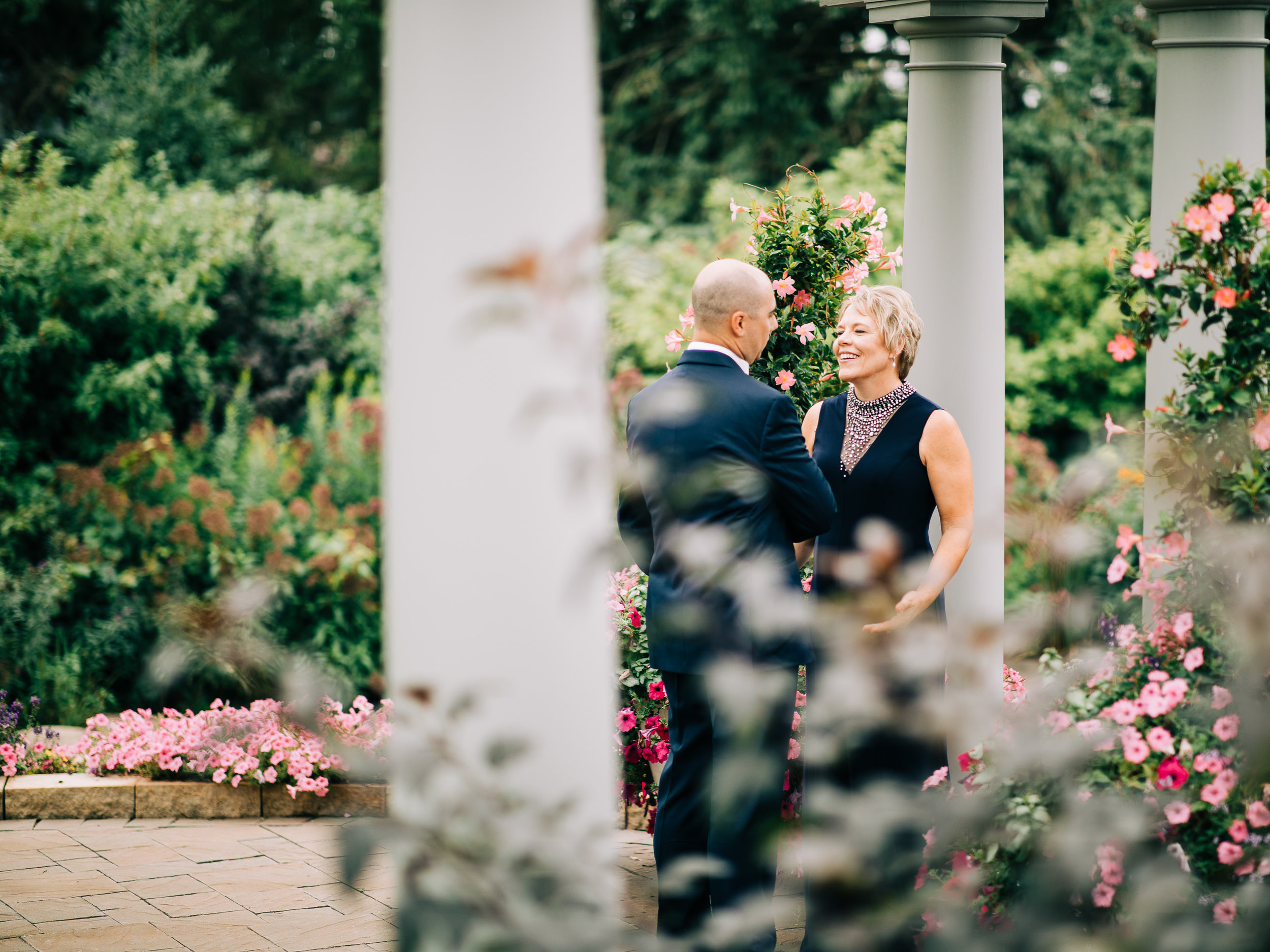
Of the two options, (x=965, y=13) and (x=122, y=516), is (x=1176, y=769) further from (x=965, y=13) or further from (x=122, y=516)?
(x=122, y=516)

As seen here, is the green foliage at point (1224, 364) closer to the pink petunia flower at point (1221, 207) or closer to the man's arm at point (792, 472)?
the pink petunia flower at point (1221, 207)

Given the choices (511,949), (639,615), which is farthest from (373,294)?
(511,949)

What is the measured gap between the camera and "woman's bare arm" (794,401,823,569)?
3754mm

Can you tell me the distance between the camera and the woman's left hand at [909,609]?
335cm

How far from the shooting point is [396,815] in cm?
154

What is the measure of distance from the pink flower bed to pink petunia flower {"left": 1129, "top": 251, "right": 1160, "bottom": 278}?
3.15m

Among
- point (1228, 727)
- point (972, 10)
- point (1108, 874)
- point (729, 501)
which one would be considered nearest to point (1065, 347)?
point (972, 10)

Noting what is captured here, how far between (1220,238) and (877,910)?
72.5 inches

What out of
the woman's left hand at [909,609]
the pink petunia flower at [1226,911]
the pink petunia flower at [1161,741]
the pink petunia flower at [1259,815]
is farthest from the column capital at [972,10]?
the pink petunia flower at [1226,911]

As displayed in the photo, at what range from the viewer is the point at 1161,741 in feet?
8.28

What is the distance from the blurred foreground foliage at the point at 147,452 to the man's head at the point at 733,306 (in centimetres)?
444

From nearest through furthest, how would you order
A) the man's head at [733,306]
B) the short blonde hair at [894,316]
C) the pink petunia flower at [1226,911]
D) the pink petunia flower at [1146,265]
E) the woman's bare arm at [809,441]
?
the pink petunia flower at [1226,911] < the pink petunia flower at [1146,265] < the man's head at [733,306] < the short blonde hair at [894,316] < the woman's bare arm at [809,441]

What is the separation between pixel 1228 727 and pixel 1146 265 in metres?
1.12

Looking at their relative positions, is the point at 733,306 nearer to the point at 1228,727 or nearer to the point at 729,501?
the point at 729,501
